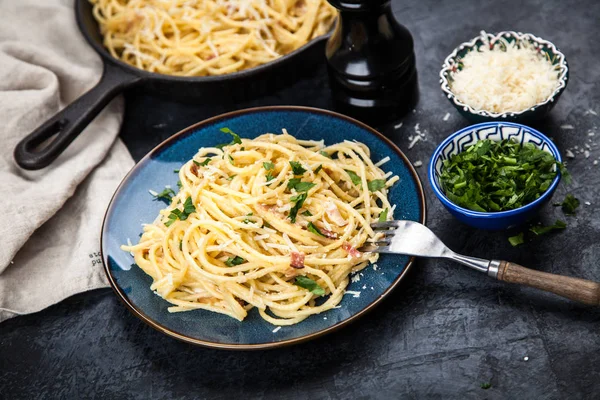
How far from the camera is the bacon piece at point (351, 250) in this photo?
8.37 ft

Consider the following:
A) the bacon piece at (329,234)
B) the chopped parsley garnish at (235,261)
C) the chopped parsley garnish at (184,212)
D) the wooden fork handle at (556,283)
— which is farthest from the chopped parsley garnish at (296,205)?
the wooden fork handle at (556,283)

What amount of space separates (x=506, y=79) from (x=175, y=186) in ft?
4.98

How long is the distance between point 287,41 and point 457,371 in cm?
198

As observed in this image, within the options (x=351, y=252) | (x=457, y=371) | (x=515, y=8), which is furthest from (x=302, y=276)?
(x=515, y=8)

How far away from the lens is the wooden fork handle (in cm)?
224

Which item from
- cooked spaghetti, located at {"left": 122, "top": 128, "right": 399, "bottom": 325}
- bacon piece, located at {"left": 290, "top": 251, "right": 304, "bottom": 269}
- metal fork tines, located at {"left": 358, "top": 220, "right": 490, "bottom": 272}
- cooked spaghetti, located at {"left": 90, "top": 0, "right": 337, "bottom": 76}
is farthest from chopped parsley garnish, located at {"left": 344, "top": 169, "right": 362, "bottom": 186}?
cooked spaghetti, located at {"left": 90, "top": 0, "right": 337, "bottom": 76}

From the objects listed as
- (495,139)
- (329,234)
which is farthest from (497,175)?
(329,234)

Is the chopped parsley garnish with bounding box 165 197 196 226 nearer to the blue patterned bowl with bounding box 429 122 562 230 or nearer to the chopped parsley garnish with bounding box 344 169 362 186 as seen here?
the chopped parsley garnish with bounding box 344 169 362 186

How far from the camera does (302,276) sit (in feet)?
8.45

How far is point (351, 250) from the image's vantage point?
101 inches

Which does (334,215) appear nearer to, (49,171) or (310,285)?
(310,285)

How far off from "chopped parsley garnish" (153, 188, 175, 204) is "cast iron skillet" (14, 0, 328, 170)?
0.57m

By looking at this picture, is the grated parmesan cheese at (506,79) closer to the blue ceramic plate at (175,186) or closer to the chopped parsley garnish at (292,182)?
the blue ceramic plate at (175,186)

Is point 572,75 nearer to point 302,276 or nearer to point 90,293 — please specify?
point 302,276
